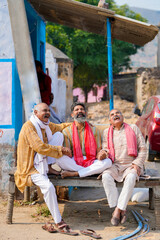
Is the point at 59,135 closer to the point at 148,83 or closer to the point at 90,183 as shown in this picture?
the point at 90,183

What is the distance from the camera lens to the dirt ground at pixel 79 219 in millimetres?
4277

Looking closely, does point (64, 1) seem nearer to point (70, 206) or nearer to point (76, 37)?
Result: point (70, 206)

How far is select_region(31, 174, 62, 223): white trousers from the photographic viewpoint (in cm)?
443

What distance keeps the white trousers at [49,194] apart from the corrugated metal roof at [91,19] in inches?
117

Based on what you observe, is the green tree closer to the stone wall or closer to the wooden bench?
the stone wall

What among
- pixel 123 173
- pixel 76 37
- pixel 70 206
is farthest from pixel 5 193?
pixel 76 37

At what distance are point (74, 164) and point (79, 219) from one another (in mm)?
782

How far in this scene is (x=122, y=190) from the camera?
178 inches

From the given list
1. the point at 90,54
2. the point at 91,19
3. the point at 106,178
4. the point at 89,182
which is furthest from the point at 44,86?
the point at 90,54

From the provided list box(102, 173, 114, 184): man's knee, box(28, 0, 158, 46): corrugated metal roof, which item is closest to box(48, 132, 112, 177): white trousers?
box(102, 173, 114, 184): man's knee

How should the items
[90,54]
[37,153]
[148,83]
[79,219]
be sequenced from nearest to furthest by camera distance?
1. [37,153]
2. [79,219]
3. [148,83]
4. [90,54]

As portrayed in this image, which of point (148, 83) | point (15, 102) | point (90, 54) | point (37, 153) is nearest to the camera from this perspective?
point (37, 153)

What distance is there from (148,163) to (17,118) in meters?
3.96

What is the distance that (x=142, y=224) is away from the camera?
467cm
